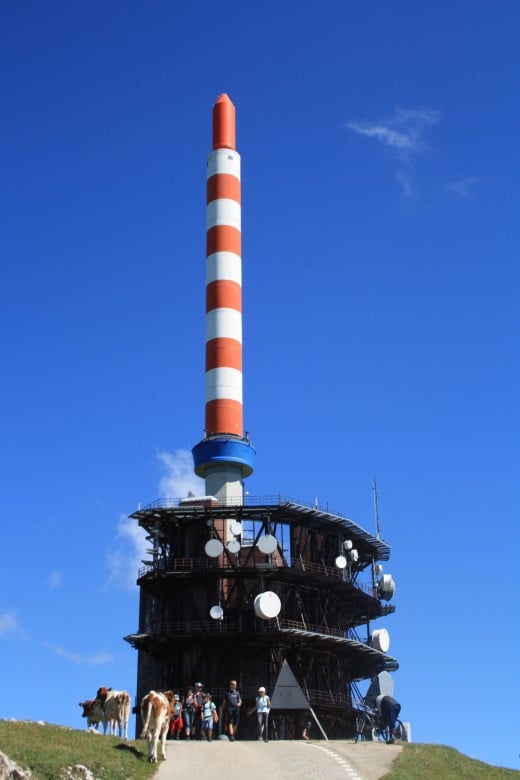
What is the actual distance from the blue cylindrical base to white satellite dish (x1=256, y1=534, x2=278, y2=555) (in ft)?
20.0

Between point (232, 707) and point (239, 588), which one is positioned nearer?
point (232, 707)

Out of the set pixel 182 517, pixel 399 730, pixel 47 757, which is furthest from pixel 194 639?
pixel 47 757

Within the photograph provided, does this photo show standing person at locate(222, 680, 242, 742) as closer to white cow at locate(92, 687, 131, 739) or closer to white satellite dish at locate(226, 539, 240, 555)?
white cow at locate(92, 687, 131, 739)

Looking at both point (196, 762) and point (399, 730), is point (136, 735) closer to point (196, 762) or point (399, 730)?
point (399, 730)

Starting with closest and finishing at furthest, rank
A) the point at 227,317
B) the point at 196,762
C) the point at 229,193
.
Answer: the point at 196,762 < the point at 227,317 < the point at 229,193

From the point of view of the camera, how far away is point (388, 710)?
33844mm

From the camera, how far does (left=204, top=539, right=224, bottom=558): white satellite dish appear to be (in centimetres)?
5316

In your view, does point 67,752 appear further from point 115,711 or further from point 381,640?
point 381,640

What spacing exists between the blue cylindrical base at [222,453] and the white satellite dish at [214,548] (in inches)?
253

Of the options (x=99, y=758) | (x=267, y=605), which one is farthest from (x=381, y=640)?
(x=99, y=758)

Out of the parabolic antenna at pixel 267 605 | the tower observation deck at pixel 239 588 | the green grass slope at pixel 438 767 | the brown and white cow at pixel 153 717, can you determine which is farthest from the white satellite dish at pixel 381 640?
the brown and white cow at pixel 153 717

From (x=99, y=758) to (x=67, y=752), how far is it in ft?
2.67

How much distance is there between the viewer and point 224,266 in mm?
63719

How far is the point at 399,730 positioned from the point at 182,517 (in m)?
18.0
